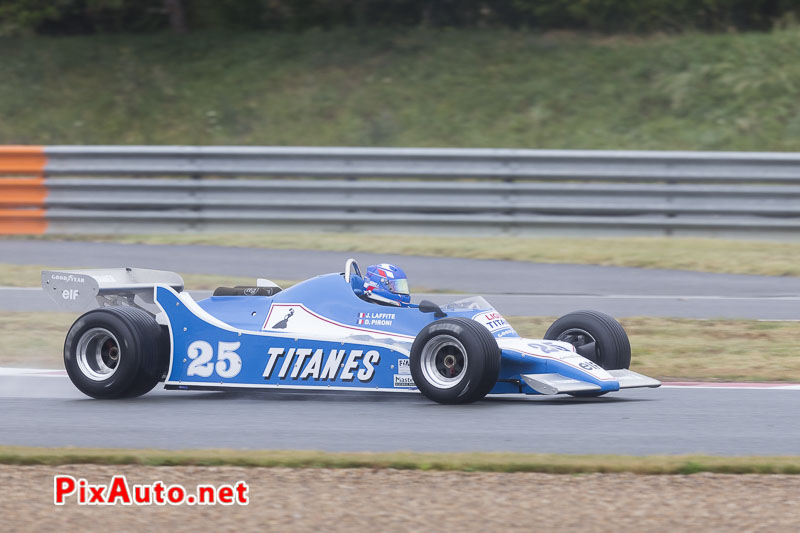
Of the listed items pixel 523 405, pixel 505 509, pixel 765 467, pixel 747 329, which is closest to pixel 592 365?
pixel 523 405

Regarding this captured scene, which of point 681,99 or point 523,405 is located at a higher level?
point 681,99

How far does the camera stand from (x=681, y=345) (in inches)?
427

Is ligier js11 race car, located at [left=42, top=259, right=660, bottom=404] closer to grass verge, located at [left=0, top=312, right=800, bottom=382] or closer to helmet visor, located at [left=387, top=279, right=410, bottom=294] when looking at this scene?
helmet visor, located at [left=387, top=279, right=410, bottom=294]

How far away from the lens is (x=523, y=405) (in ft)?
27.3

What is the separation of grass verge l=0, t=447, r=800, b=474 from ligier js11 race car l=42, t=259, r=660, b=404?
1.45m

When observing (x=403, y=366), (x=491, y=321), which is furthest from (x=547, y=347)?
(x=403, y=366)

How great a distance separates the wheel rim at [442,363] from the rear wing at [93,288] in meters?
2.34

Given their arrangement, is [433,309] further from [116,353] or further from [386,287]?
[116,353]

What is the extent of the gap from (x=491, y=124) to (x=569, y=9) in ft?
9.43

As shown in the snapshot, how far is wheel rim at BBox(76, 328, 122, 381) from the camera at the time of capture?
8.76 metres

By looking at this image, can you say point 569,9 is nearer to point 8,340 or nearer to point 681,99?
point 681,99

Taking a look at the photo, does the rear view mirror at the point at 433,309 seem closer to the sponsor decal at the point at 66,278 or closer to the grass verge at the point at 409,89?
the sponsor decal at the point at 66,278

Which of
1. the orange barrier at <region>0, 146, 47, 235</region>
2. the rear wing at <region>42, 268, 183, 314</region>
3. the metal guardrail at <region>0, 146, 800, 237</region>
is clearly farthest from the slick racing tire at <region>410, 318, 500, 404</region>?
the orange barrier at <region>0, 146, 47, 235</region>

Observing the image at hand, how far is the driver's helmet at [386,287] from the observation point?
880 centimetres
